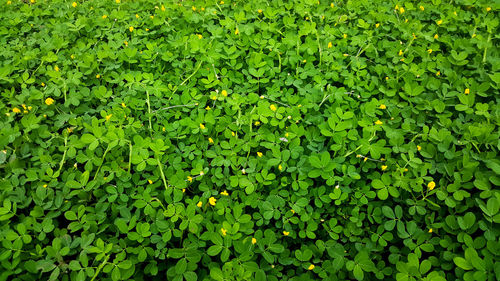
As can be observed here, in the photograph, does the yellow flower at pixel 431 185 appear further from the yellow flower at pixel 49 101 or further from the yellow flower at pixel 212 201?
the yellow flower at pixel 49 101

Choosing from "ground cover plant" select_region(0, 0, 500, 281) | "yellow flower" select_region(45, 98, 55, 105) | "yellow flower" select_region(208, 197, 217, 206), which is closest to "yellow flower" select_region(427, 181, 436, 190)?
"ground cover plant" select_region(0, 0, 500, 281)

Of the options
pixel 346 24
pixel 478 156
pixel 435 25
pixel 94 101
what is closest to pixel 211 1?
pixel 346 24

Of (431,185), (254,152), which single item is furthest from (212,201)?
(431,185)

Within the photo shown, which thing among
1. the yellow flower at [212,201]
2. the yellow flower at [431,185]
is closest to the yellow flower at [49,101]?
the yellow flower at [212,201]

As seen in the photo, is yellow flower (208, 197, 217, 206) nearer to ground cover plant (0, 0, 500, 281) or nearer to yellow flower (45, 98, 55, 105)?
ground cover plant (0, 0, 500, 281)

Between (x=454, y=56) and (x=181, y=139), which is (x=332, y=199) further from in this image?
(x=454, y=56)

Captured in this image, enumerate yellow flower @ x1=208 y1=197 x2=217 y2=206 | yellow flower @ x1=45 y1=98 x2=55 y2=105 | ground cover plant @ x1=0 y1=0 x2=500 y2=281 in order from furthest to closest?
yellow flower @ x1=45 y1=98 x2=55 y2=105 < yellow flower @ x1=208 y1=197 x2=217 y2=206 < ground cover plant @ x1=0 y1=0 x2=500 y2=281

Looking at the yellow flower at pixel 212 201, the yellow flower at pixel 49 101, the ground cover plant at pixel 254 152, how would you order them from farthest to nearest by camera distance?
the yellow flower at pixel 49 101 → the yellow flower at pixel 212 201 → the ground cover plant at pixel 254 152

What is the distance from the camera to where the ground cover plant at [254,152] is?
1854mm

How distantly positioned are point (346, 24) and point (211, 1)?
1.60 metres

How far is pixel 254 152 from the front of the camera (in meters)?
2.35

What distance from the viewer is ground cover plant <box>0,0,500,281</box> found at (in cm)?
185

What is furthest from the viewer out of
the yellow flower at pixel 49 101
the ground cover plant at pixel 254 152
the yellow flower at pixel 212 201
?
Answer: the yellow flower at pixel 49 101

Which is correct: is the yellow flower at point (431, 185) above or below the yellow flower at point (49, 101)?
below
